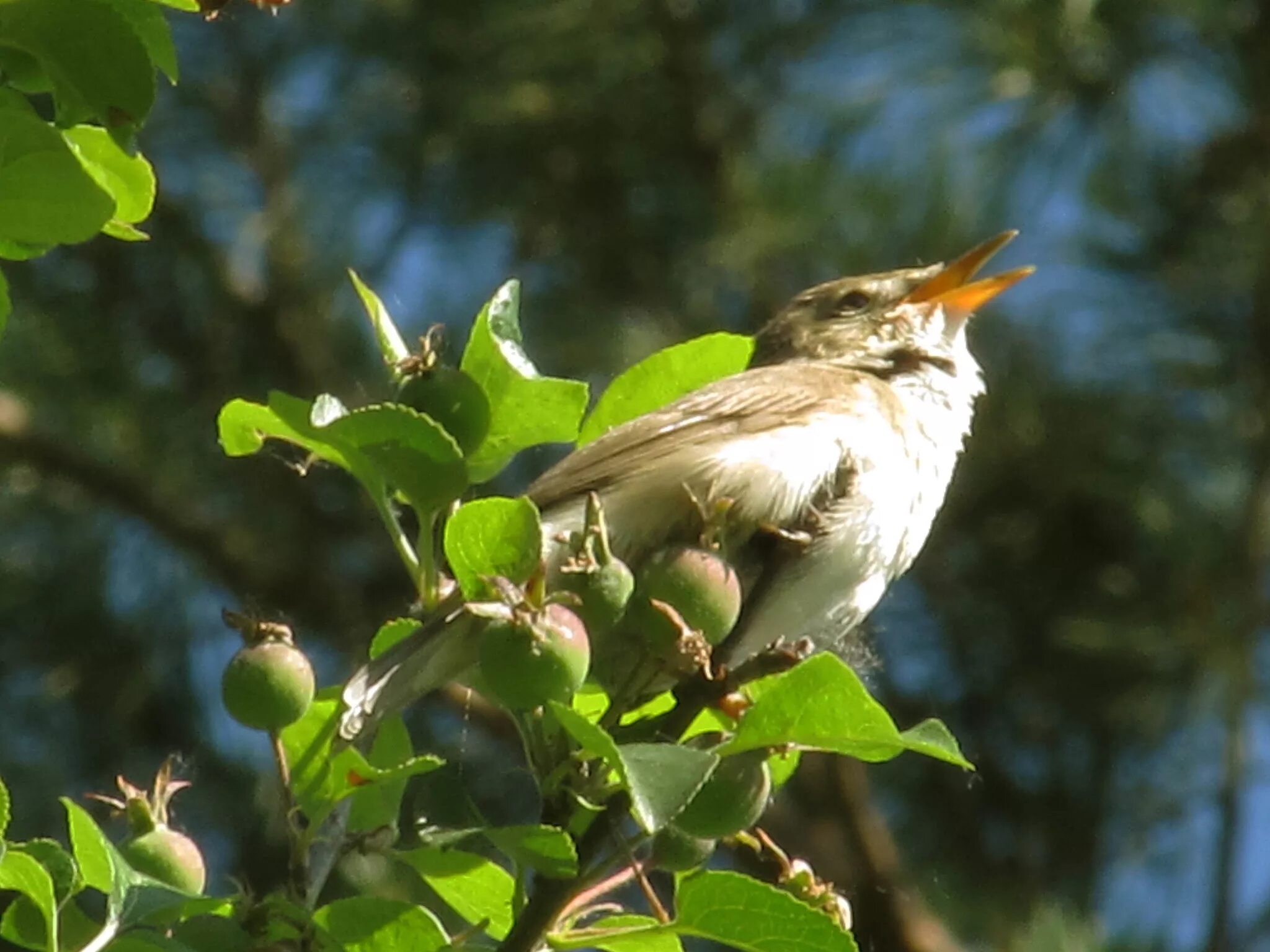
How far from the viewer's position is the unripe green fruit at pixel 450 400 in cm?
196

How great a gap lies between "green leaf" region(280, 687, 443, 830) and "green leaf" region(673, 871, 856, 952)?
272 mm

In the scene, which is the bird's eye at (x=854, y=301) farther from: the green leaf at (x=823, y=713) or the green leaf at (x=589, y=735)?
the green leaf at (x=589, y=735)

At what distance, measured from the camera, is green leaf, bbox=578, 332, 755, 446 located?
90.9 inches

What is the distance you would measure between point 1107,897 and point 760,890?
3.72 metres

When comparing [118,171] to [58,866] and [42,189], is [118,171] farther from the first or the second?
[58,866]

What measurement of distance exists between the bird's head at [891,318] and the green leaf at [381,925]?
7.07ft

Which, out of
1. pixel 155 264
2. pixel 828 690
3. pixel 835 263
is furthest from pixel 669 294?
pixel 828 690

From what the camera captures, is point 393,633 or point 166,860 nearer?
point 166,860

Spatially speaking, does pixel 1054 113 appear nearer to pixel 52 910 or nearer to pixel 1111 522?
pixel 1111 522

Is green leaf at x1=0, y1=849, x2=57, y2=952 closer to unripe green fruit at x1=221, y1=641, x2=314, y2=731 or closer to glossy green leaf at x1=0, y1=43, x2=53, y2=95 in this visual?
unripe green fruit at x1=221, y1=641, x2=314, y2=731

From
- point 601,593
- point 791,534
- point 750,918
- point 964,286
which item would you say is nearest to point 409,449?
point 601,593

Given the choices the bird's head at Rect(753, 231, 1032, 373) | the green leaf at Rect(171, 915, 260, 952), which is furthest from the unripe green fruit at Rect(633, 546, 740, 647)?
the bird's head at Rect(753, 231, 1032, 373)

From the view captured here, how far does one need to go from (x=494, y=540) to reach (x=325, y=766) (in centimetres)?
34

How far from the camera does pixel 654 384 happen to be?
2318mm
